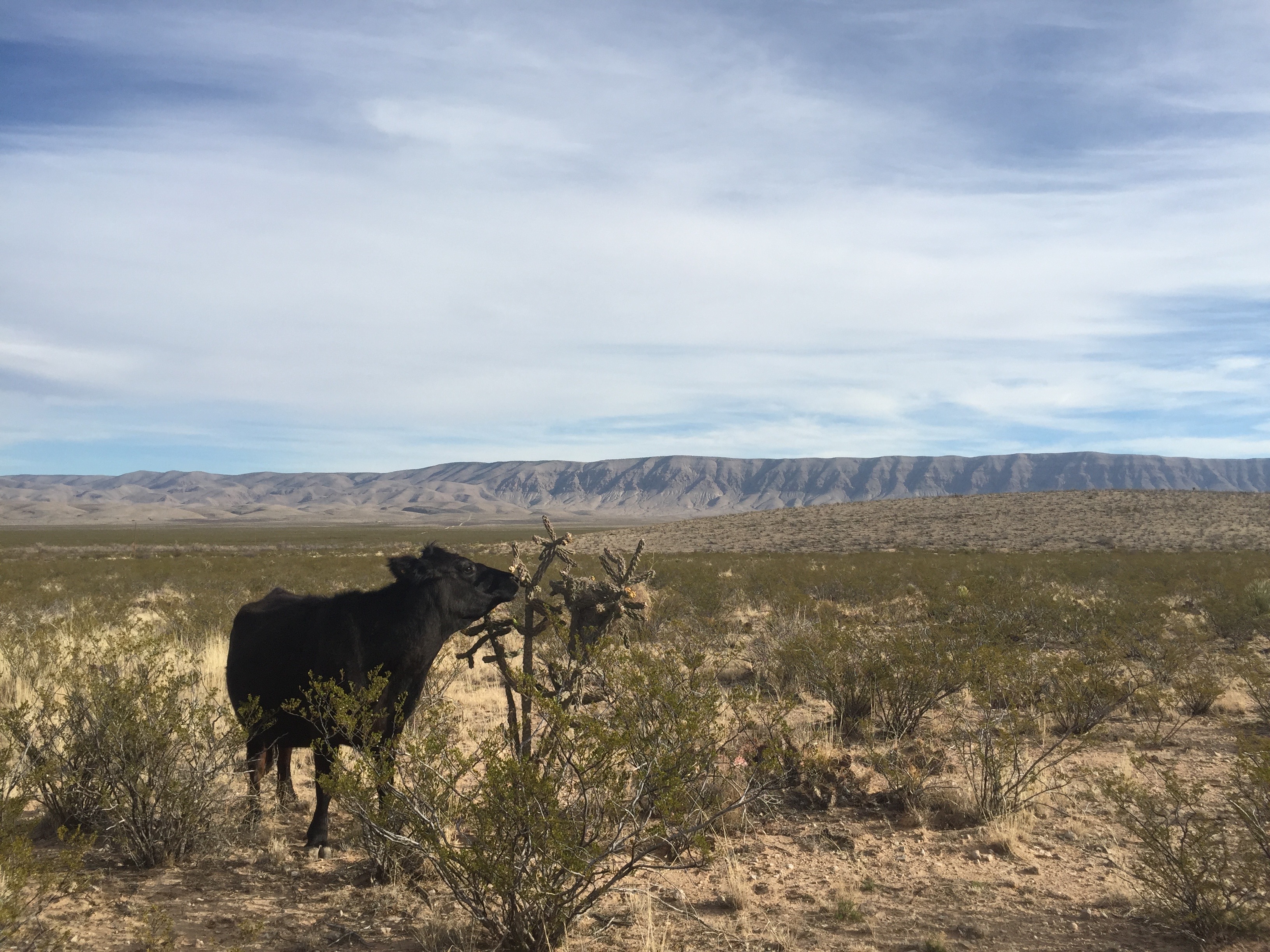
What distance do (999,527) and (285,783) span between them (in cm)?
5490

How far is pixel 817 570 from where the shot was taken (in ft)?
94.6

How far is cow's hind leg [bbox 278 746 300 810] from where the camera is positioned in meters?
6.64

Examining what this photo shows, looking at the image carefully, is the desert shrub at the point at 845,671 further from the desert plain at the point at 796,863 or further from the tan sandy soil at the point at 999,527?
the tan sandy soil at the point at 999,527

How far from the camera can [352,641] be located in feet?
18.5

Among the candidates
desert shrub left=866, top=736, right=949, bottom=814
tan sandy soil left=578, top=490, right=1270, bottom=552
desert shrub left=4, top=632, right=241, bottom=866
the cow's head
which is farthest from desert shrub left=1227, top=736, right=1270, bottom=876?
tan sandy soil left=578, top=490, right=1270, bottom=552

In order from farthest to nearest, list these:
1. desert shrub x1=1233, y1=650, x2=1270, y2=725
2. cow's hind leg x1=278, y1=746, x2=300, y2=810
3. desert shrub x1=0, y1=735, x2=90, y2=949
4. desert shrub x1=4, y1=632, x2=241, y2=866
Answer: desert shrub x1=1233, y1=650, x2=1270, y2=725 → cow's hind leg x1=278, y1=746, x2=300, y2=810 → desert shrub x1=4, y1=632, x2=241, y2=866 → desert shrub x1=0, y1=735, x2=90, y2=949

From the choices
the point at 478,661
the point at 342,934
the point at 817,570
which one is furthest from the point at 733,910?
the point at 817,570

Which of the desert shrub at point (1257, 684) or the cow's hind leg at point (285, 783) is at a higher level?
the desert shrub at point (1257, 684)

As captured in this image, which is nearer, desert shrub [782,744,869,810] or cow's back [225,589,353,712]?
cow's back [225,589,353,712]

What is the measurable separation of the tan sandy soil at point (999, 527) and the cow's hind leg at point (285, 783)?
38.8m

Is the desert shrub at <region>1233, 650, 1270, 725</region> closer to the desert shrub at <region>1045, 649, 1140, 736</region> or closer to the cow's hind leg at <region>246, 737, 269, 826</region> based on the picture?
the desert shrub at <region>1045, 649, 1140, 736</region>

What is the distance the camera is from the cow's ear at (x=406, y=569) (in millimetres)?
5996

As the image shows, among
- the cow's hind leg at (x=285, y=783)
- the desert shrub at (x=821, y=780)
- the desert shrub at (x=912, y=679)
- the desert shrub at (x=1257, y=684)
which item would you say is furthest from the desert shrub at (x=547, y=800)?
the desert shrub at (x=1257, y=684)

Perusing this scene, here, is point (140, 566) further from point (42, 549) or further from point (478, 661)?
point (42, 549)
